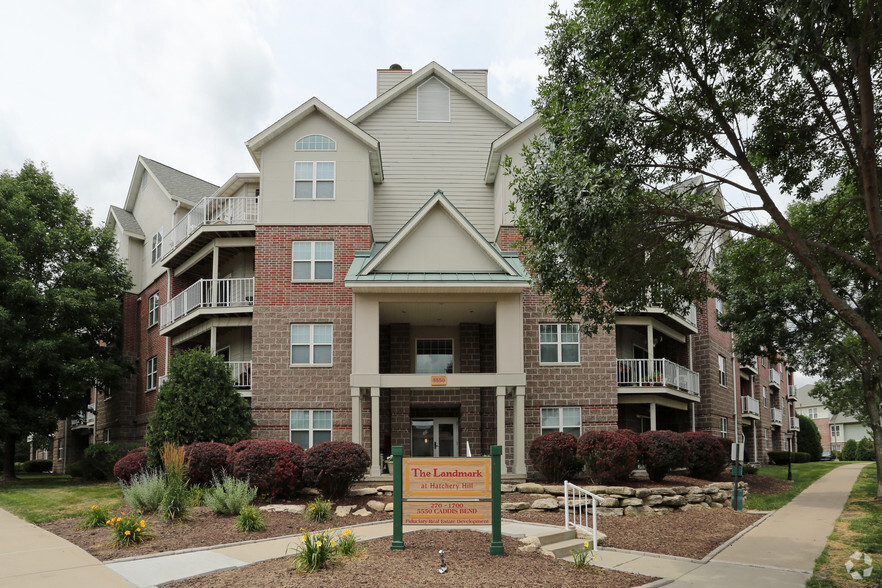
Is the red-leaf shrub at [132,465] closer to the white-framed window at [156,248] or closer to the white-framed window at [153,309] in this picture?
the white-framed window at [153,309]

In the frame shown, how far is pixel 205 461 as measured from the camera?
1853 centimetres

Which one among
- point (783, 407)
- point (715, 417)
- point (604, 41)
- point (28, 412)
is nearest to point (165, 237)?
A: point (28, 412)

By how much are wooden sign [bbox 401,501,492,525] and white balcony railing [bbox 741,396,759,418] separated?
3286 centimetres

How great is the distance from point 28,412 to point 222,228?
404 inches

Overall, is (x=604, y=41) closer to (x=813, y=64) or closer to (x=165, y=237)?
(x=813, y=64)

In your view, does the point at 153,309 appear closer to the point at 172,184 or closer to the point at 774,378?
the point at 172,184

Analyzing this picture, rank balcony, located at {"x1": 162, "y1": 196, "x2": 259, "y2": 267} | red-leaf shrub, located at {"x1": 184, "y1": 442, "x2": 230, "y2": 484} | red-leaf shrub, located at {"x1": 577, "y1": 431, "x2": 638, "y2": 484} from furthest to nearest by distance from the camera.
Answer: balcony, located at {"x1": 162, "y1": 196, "x2": 259, "y2": 267}, red-leaf shrub, located at {"x1": 577, "y1": 431, "x2": 638, "y2": 484}, red-leaf shrub, located at {"x1": 184, "y1": 442, "x2": 230, "y2": 484}

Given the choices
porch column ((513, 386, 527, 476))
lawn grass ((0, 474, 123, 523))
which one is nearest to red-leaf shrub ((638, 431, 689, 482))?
porch column ((513, 386, 527, 476))

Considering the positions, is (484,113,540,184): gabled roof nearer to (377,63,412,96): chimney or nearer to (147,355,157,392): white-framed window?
(377,63,412,96): chimney

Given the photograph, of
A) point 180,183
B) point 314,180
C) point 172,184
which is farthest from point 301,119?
point 180,183

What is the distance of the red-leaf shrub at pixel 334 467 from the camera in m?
17.6

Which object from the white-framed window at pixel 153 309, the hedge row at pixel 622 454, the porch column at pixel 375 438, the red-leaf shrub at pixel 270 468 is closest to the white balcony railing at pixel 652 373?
the hedge row at pixel 622 454

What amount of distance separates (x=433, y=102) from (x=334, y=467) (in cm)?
1628

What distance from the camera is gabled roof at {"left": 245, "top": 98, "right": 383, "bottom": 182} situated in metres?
25.2
